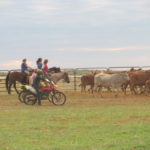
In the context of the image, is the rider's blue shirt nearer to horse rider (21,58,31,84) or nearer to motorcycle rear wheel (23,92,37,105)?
horse rider (21,58,31,84)

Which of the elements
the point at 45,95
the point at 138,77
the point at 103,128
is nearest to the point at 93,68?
the point at 138,77

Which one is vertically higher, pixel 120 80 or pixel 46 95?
pixel 120 80

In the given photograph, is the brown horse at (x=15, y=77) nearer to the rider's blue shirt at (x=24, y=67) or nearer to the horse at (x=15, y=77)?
the horse at (x=15, y=77)

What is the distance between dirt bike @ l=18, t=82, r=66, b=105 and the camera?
20.2m

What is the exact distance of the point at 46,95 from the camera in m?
20.5

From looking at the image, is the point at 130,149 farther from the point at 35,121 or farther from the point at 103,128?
the point at 35,121

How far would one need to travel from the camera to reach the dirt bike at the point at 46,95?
66.2 feet

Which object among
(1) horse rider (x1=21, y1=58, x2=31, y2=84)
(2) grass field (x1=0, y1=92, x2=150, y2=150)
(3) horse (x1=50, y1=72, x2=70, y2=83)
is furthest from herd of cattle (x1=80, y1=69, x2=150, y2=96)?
(2) grass field (x1=0, y1=92, x2=150, y2=150)

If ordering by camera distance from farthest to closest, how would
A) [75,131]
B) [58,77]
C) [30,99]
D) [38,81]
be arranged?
[58,77]
[30,99]
[38,81]
[75,131]

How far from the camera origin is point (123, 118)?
13.8m

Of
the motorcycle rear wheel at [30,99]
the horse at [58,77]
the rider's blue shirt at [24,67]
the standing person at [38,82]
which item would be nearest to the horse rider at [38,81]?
the standing person at [38,82]

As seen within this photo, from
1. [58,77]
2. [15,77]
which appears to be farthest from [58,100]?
[15,77]

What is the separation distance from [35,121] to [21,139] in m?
3.40

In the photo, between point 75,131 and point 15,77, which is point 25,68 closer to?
point 15,77
